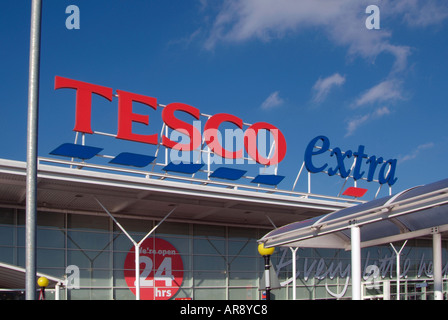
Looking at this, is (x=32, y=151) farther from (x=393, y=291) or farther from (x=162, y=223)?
(x=393, y=291)

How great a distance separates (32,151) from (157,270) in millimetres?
15925

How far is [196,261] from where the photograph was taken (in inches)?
988

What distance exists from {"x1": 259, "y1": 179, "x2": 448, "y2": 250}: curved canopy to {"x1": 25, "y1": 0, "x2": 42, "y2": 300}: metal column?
5.99 meters

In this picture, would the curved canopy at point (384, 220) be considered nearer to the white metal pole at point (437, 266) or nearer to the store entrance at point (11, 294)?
the white metal pole at point (437, 266)

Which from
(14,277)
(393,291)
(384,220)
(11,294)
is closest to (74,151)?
(14,277)

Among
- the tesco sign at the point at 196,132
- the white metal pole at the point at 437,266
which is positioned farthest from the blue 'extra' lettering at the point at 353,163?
the white metal pole at the point at 437,266

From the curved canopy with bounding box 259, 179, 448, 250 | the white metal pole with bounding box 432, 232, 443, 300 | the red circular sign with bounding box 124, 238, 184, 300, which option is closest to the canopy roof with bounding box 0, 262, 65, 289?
the red circular sign with bounding box 124, 238, 184, 300

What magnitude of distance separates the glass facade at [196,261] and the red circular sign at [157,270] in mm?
112

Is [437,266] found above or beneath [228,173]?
beneath

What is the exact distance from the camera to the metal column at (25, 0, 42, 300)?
8.34 m

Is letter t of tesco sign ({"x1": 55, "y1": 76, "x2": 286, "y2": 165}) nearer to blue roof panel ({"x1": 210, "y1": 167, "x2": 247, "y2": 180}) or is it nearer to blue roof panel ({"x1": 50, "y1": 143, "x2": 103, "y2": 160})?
blue roof panel ({"x1": 50, "y1": 143, "x2": 103, "y2": 160})

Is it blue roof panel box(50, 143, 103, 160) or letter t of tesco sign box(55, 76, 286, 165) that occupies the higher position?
letter t of tesco sign box(55, 76, 286, 165)
